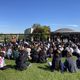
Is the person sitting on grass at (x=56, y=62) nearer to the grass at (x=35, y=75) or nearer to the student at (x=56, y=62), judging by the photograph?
the student at (x=56, y=62)

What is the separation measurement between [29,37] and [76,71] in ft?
98.6

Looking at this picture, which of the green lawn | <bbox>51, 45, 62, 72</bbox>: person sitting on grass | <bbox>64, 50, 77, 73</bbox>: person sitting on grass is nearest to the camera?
the green lawn

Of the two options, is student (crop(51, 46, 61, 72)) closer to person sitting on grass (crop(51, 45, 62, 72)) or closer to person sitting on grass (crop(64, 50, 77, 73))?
person sitting on grass (crop(51, 45, 62, 72))

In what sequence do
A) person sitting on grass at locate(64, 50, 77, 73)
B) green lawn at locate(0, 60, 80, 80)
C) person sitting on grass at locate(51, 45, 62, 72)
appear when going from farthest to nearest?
person sitting on grass at locate(51, 45, 62, 72)
person sitting on grass at locate(64, 50, 77, 73)
green lawn at locate(0, 60, 80, 80)

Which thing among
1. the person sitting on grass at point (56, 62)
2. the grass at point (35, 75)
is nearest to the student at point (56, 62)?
the person sitting on grass at point (56, 62)

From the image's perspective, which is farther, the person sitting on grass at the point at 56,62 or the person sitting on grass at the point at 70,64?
the person sitting on grass at the point at 56,62

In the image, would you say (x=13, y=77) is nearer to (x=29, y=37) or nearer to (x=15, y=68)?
(x=15, y=68)

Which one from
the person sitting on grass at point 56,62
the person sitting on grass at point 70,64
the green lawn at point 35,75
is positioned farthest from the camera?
the person sitting on grass at point 56,62

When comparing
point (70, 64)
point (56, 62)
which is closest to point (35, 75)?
point (56, 62)

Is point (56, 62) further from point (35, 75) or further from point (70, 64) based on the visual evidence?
point (35, 75)

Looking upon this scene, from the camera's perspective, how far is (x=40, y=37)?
45.7 m

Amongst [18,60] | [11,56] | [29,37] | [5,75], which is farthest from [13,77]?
[29,37]

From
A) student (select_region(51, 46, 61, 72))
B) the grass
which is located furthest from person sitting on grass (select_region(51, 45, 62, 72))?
the grass

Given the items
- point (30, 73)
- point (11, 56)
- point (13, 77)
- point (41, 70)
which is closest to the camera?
point (13, 77)
